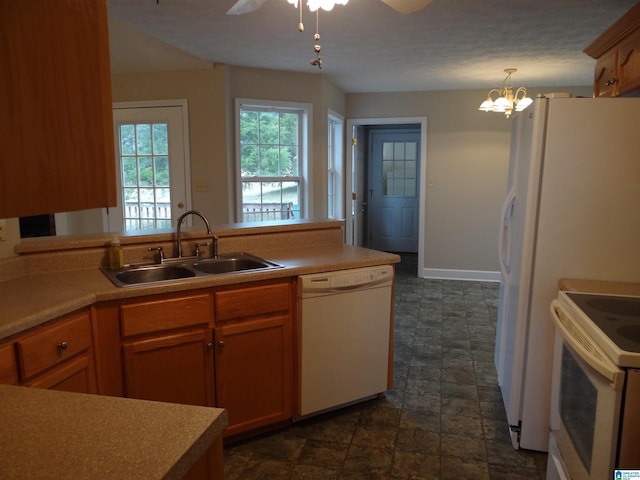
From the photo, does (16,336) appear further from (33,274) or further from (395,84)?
(395,84)

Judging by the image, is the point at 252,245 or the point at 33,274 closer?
the point at 33,274

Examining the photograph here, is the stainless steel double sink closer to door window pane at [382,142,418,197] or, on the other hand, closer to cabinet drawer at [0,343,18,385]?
cabinet drawer at [0,343,18,385]

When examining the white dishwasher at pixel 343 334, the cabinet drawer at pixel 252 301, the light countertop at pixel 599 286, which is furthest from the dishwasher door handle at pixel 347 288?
the light countertop at pixel 599 286

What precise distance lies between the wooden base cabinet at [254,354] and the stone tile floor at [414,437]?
0.55ft

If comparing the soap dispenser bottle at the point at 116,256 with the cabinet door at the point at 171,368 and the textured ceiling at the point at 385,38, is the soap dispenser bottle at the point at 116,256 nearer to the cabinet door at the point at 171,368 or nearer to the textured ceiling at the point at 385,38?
the cabinet door at the point at 171,368

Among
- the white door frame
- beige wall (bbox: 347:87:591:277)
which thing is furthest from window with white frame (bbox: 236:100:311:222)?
beige wall (bbox: 347:87:591:277)

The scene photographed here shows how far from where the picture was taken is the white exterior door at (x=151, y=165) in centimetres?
446

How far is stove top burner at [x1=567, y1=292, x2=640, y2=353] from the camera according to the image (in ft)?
4.65

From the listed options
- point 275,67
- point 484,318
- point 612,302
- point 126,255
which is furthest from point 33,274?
point 484,318

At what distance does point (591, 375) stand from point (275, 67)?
3835 mm

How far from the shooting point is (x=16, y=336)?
4.80ft

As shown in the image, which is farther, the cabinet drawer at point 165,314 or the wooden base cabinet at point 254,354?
the wooden base cabinet at point 254,354

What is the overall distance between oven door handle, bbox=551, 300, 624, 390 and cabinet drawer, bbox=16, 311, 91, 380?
1780 millimetres

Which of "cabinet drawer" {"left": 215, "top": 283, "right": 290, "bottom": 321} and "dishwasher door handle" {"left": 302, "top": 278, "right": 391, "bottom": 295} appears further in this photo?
"dishwasher door handle" {"left": 302, "top": 278, "right": 391, "bottom": 295}
